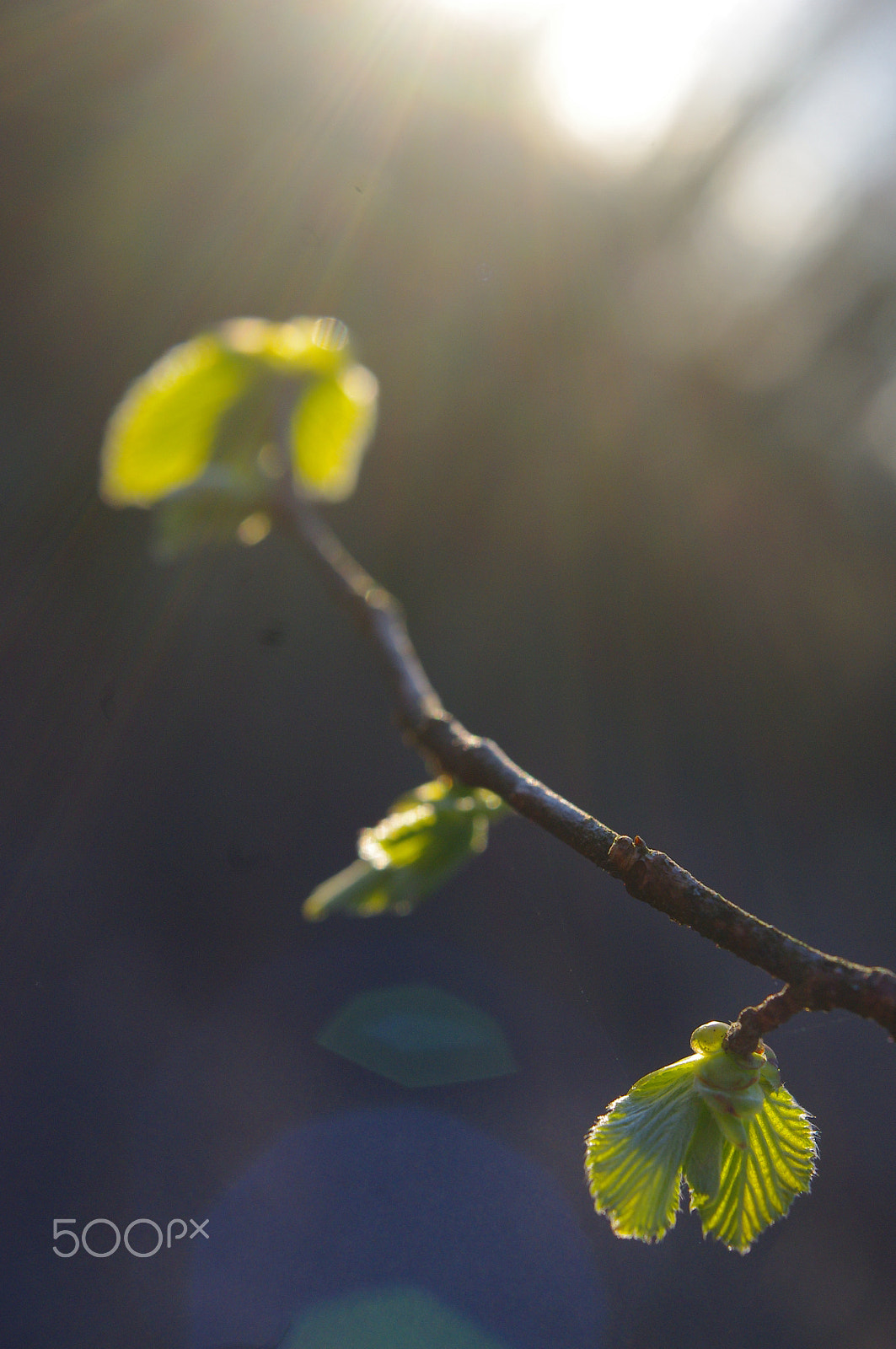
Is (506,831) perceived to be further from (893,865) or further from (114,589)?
(114,589)

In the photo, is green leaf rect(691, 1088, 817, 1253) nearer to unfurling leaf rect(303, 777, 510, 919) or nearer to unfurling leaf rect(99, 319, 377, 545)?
unfurling leaf rect(303, 777, 510, 919)

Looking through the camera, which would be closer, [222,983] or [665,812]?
[222,983]

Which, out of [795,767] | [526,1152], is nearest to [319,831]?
[526,1152]

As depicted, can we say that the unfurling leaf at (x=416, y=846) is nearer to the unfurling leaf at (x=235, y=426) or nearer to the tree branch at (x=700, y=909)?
the tree branch at (x=700, y=909)

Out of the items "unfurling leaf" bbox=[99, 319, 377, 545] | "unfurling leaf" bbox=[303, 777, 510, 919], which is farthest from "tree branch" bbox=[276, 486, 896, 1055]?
"unfurling leaf" bbox=[99, 319, 377, 545]

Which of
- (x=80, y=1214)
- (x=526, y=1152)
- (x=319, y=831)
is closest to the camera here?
(x=80, y=1214)

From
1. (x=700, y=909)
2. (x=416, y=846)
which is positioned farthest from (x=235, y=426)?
(x=700, y=909)
